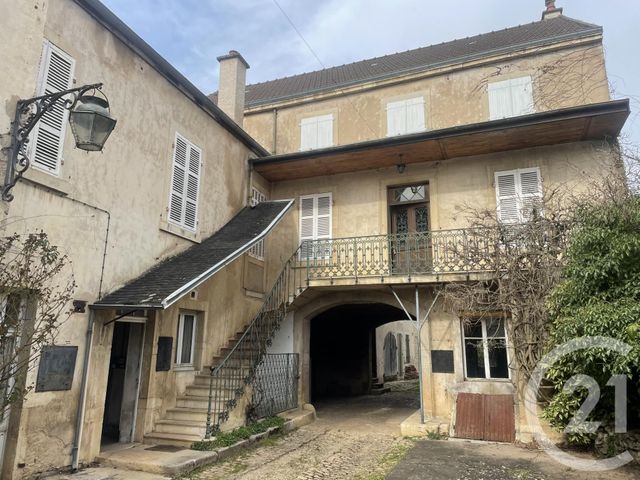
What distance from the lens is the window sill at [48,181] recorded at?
19.4 ft

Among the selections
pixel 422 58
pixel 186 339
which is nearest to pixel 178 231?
pixel 186 339

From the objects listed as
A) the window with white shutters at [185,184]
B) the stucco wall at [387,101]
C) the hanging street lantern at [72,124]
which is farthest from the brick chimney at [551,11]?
the hanging street lantern at [72,124]

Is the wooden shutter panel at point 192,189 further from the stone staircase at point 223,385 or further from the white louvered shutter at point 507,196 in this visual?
the white louvered shutter at point 507,196

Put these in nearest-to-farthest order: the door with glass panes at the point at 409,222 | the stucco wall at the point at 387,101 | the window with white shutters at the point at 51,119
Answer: the window with white shutters at the point at 51,119 < the door with glass panes at the point at 409,222 < the stucco wall at the point at 387,101

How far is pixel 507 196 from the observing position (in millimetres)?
10461

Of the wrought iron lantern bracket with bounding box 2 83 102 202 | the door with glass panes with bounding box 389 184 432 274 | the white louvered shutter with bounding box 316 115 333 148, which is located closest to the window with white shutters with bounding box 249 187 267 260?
the white louvered shutter with bounding box 316 115 333 148

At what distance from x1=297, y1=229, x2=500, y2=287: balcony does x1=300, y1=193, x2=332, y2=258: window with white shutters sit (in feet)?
0.94

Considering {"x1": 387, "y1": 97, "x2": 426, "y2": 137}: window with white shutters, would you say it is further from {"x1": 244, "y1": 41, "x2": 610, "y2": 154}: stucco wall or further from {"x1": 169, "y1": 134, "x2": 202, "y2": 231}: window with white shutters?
{"x1": 169, "y1": 134, "x2": 202, "y2": 231}: window with white shutters

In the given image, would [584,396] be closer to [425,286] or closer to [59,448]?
[425,286]

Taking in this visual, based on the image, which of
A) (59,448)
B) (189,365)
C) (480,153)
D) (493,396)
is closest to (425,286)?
(493,396)

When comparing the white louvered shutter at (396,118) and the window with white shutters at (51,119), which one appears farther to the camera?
the white louvered shutter at (396,118)

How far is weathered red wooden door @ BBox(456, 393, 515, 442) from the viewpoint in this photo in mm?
8469

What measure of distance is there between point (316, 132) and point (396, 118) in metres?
2.53

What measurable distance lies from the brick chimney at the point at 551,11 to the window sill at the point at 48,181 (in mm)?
15269
